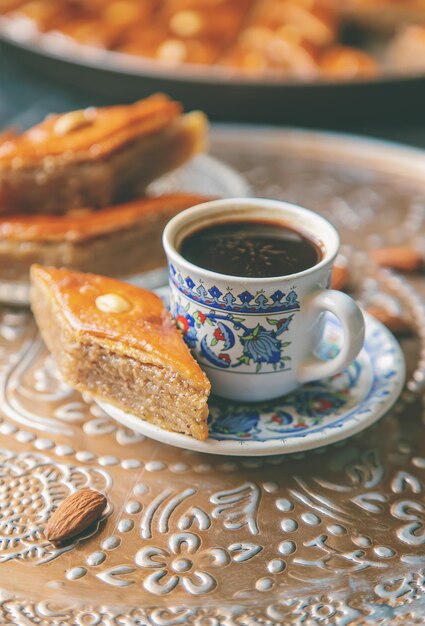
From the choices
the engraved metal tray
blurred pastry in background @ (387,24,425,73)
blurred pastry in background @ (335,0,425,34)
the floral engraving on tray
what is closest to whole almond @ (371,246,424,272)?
the engraved metal tray

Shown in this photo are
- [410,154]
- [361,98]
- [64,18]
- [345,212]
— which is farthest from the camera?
[64,18]

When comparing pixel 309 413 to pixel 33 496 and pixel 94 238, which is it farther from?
pixel 94 238

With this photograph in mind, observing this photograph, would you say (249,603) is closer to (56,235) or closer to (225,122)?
(56,235)

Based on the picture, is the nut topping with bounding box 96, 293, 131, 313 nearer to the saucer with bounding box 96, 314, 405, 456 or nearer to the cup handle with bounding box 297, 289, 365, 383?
the saucer with bounding box 96, 314, 405, 456

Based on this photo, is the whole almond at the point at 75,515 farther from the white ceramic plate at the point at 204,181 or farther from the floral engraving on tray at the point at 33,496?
the white ceramic plate at the point at 204,181

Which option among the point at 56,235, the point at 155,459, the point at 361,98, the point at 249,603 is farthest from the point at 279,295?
the point at 361,98

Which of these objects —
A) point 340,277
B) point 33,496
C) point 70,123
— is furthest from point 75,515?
point 70,123
